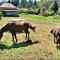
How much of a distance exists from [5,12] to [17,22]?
35.7m

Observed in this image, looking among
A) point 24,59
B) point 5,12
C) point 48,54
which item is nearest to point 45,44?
point 48,54

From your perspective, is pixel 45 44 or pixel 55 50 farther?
pixel 45 44

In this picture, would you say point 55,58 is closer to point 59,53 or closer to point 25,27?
point 59,53

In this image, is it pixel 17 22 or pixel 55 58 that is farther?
pixel 17 22

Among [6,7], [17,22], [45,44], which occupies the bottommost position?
[6,7]

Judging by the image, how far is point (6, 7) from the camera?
69.6 m

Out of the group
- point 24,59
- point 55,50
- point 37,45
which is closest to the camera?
point 24,59

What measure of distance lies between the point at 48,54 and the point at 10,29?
422 cm

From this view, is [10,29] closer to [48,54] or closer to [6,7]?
[48,54]

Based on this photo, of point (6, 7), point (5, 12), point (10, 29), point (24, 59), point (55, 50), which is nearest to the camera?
point (24, 59)

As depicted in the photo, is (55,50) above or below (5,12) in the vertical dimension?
above

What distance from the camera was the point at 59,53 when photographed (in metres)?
17.2

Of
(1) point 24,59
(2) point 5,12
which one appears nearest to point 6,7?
(2) point 5,12

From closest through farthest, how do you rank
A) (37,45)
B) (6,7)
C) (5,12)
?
(37,45)
(5,12)
(6,7)
